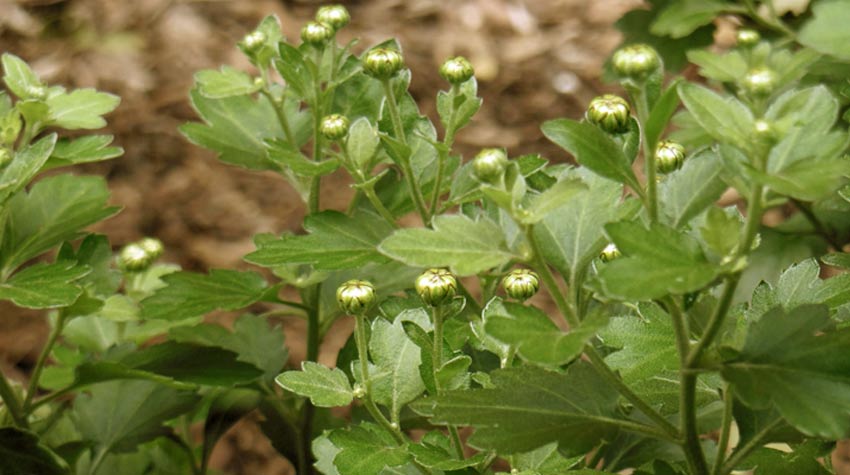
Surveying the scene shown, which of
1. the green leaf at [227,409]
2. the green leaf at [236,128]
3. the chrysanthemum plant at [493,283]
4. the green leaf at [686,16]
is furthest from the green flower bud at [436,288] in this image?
the green leaf at [686,16]

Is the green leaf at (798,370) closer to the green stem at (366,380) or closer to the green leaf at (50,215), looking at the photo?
the green stem at (366,380)

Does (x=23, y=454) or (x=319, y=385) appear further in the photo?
(x=23, y=454)

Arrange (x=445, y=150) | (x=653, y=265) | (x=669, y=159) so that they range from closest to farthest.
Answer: (x=653, y=265) < (x=669, y=159) < (x=445, y=150)

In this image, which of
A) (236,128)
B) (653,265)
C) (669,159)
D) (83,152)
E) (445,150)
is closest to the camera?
(653,265)

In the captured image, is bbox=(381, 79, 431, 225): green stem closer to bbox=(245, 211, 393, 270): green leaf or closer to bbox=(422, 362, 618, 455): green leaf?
bbox=(245, 211, 393, 270): green leaf

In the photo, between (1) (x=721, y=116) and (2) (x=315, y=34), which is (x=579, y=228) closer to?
(1) (x=721, y=116)

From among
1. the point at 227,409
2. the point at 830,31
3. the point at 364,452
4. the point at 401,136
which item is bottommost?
the point at 227,409

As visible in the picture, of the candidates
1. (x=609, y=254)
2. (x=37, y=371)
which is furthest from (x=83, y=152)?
(x=609, y=254)
